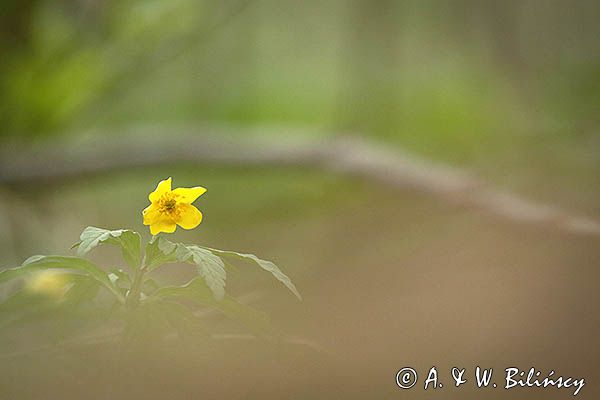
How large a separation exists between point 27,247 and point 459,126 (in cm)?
127

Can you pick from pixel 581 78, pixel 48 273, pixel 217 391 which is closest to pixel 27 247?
pixel 48 273

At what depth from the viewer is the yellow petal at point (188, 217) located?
691 millimetres

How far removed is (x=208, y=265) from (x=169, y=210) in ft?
0.28

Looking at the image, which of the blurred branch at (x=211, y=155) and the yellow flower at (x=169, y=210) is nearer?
the yellow flower at (x=169, y=210)

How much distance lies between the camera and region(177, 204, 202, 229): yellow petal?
691mm

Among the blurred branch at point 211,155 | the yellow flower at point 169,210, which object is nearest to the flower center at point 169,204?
the yellow flower at point 169,210

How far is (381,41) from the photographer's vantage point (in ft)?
7.72

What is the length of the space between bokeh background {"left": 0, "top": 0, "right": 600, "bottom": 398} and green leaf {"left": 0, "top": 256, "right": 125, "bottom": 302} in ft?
0.16

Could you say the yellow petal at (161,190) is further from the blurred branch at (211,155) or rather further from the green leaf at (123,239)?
the blurred branch at (211,155)

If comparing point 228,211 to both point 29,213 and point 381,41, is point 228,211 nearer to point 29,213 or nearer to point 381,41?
point 29,213

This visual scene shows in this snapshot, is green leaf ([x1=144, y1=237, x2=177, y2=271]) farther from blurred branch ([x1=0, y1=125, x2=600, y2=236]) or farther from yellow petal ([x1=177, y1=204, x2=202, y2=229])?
blurred branch ([x1=0, y1=125, x2=600, y2=236])

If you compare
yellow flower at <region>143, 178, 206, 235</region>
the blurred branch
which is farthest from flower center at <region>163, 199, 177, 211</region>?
the blurred branch

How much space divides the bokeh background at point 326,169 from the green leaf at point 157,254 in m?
0.07

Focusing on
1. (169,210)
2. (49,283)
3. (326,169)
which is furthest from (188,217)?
(326,169)
